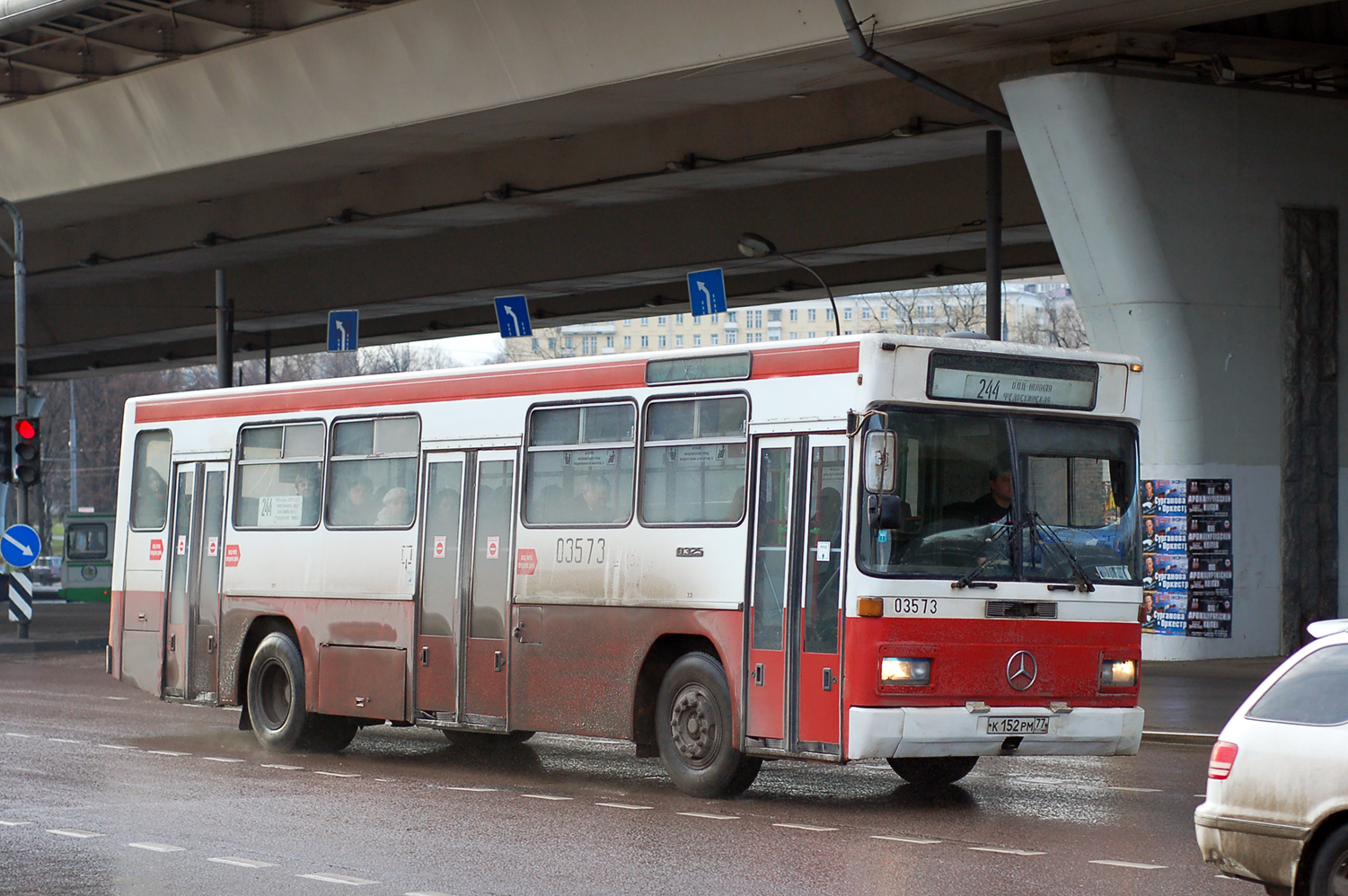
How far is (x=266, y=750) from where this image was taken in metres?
15.5

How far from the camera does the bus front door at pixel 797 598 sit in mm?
11086

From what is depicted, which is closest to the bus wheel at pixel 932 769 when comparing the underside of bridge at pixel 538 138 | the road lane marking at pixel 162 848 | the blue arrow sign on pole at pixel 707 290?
the road lane marking at pixel 162 848

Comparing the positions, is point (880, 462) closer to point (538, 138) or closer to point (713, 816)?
point (713, 816)

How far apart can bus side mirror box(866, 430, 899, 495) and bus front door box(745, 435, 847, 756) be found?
48cm

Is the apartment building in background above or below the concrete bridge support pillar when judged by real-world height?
above

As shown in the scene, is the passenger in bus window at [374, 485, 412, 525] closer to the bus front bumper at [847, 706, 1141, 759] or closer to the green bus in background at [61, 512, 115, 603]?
the bus front bumper at [847, 706, 1141, 759]

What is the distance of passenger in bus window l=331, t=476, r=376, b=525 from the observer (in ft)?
48.3

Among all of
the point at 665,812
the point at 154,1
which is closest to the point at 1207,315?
the point at 665,812

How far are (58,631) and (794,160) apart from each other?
18953 mm

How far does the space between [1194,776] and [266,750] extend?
7.47 meters

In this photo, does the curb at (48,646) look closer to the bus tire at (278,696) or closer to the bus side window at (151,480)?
the bus side window at (151,480)

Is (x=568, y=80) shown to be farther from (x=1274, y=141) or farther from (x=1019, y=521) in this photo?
(x=1019, y=521)

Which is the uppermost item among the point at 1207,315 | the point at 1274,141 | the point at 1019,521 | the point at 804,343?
the point at 1274,141

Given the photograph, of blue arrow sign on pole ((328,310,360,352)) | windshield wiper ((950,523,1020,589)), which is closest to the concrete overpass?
blue arrow sign on pole ((328,310,360,352))
